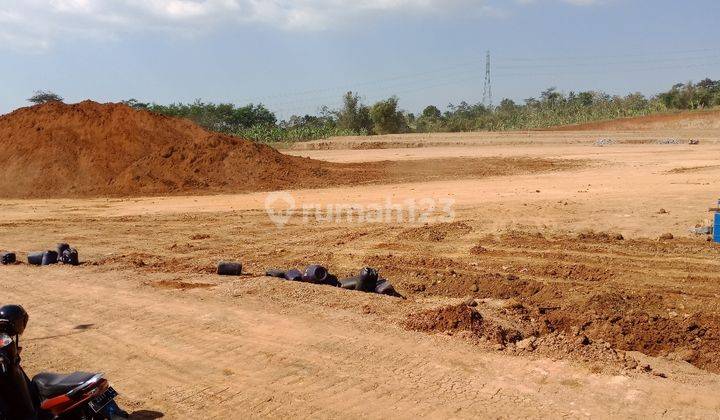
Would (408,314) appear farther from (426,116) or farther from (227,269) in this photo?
(426,116)

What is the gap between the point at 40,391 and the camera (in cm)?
433

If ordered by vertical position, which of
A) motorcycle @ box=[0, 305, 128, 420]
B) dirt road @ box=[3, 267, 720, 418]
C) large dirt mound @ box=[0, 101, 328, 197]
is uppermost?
large dirt mound @ box=[0, 101, 328, 197]

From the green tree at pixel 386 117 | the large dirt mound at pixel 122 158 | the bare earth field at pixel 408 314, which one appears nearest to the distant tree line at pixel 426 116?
the green tree at pixel 386 117

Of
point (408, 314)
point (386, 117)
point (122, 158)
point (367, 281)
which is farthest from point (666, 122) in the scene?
point (408, 314)

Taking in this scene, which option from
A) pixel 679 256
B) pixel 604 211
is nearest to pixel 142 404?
pixel 679 256

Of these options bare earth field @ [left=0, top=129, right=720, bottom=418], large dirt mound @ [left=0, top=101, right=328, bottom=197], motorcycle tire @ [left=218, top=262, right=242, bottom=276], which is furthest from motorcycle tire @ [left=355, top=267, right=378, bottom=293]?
large dirt mound @ [left=0, top=101, right=328, bottom=197]

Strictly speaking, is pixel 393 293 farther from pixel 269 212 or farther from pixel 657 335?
pixel 269 212

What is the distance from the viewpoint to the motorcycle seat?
4.29 meters

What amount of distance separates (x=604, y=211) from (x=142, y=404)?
11219mm

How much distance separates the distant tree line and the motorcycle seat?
5881 centimetres

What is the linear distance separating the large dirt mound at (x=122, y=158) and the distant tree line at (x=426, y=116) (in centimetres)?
3399

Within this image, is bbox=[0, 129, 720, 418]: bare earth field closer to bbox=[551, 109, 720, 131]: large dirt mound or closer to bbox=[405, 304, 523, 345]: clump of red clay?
bbox=[405, 304, 523, 345]: clump of red clay

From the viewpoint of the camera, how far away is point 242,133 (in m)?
66.4

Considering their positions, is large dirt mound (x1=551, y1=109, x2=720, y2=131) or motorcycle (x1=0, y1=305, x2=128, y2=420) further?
large dirt mound (x1=551, y1=109, x2=720, y2=131)
